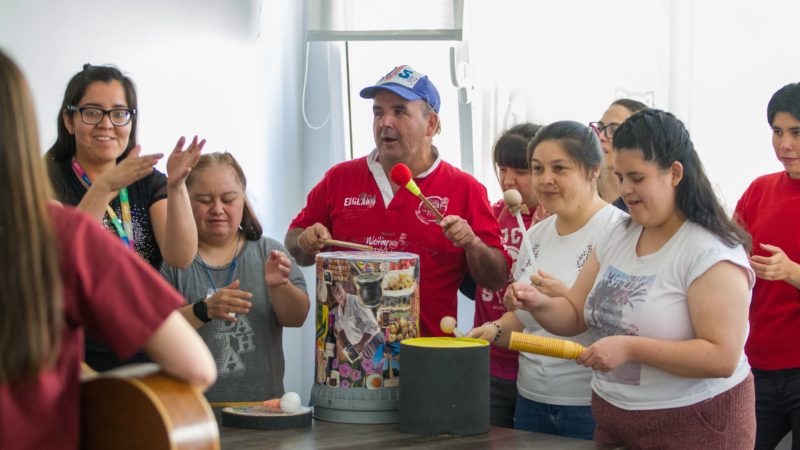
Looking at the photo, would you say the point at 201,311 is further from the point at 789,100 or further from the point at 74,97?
the point at 789,100

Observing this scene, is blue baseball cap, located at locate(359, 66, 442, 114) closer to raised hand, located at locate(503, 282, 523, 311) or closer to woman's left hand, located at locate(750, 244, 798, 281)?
raised hand, located at locate(503, 282, 523, 311)

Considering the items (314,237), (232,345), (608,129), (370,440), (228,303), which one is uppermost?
(608,129)

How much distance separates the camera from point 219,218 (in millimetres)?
2303

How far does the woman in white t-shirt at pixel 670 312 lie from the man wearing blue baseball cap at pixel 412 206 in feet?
1.77

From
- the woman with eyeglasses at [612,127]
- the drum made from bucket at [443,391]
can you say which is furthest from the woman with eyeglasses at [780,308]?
the drum made from bucket at [443,391]

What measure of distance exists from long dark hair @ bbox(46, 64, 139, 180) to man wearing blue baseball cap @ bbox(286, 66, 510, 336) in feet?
1.83

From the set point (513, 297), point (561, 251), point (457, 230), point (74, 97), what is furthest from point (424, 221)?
point (74, 97)

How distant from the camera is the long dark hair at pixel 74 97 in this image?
2.17 metres

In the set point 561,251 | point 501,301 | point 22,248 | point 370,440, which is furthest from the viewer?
point 501,301

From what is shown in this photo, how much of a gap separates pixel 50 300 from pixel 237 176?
1383 millimetres

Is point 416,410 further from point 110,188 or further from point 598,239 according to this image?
point 110,188

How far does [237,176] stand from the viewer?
2.39 meters

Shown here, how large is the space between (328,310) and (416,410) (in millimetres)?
305

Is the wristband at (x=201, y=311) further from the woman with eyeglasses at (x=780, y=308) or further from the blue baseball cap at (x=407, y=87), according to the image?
the woman with eyeglasses at (x=780, y=308)
